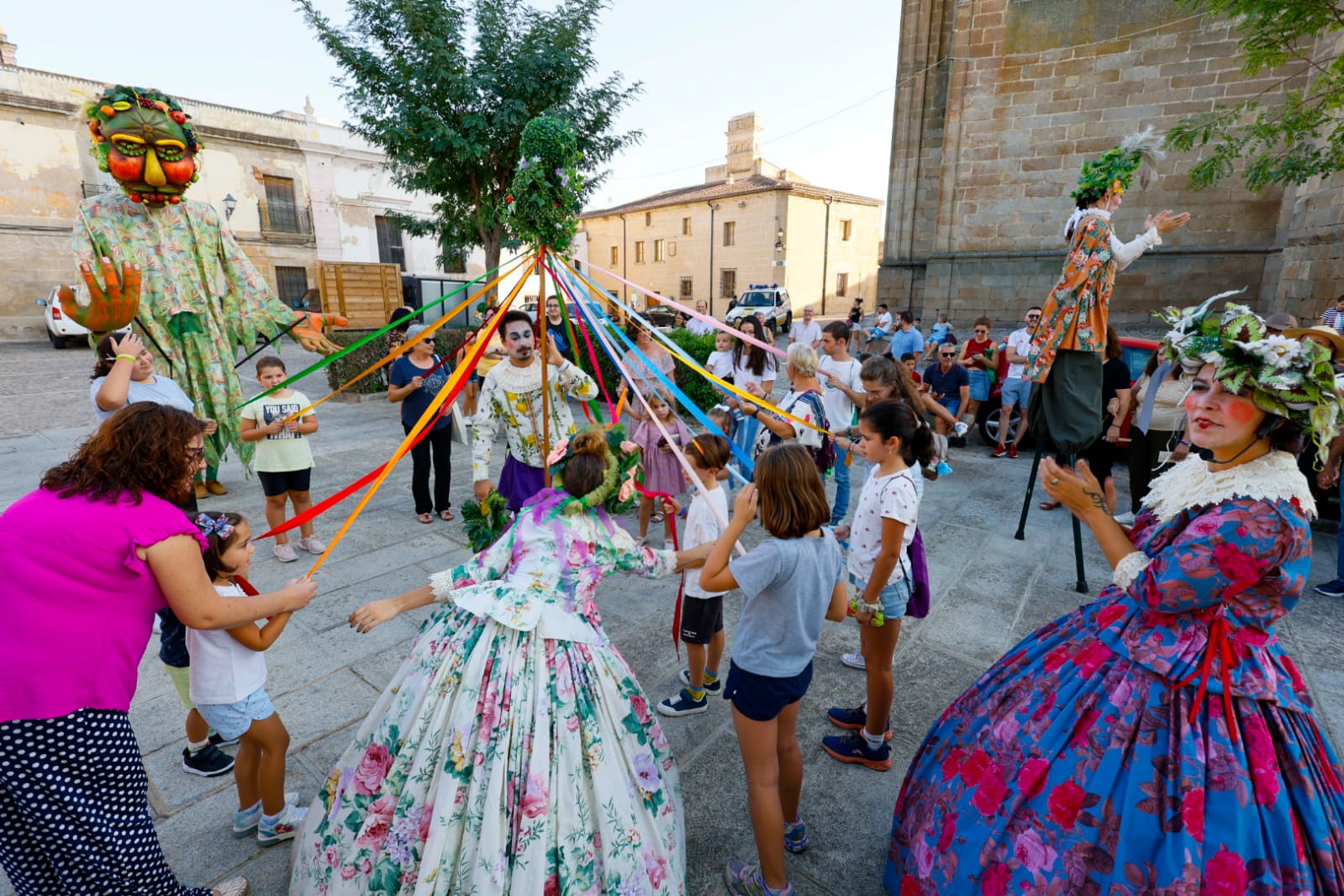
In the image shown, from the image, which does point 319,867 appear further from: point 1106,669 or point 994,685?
point 1106,669

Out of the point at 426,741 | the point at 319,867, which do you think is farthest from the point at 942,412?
the point at 319,867

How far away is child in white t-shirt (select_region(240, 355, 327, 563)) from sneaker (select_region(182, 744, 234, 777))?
92.4 inches

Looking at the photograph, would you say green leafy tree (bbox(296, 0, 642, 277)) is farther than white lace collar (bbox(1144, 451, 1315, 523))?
Yes

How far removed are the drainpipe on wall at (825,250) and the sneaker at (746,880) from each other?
3508 cm

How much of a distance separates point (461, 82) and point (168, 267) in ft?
24.0

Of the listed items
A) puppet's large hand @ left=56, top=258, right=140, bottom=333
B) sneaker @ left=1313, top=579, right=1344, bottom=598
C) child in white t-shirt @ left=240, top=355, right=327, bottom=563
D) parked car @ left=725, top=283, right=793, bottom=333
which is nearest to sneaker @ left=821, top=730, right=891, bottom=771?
sneaker @ left=1313, top=579, right=1344, bottom=598

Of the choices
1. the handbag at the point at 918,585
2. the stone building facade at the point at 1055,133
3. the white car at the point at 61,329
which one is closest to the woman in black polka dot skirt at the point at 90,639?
the handbag at the point at 918,585

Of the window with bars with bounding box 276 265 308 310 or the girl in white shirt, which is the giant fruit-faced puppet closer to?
the girl in white shirt

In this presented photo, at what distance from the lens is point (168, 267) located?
16.1 ft

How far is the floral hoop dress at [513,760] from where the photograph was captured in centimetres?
198

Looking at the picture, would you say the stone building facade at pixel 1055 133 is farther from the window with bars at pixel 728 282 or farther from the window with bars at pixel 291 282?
the window with bars at pixel 291 282

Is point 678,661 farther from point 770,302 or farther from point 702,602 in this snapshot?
point 770,302

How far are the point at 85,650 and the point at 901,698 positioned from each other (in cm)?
340

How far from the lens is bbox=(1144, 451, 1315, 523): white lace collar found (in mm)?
1840
